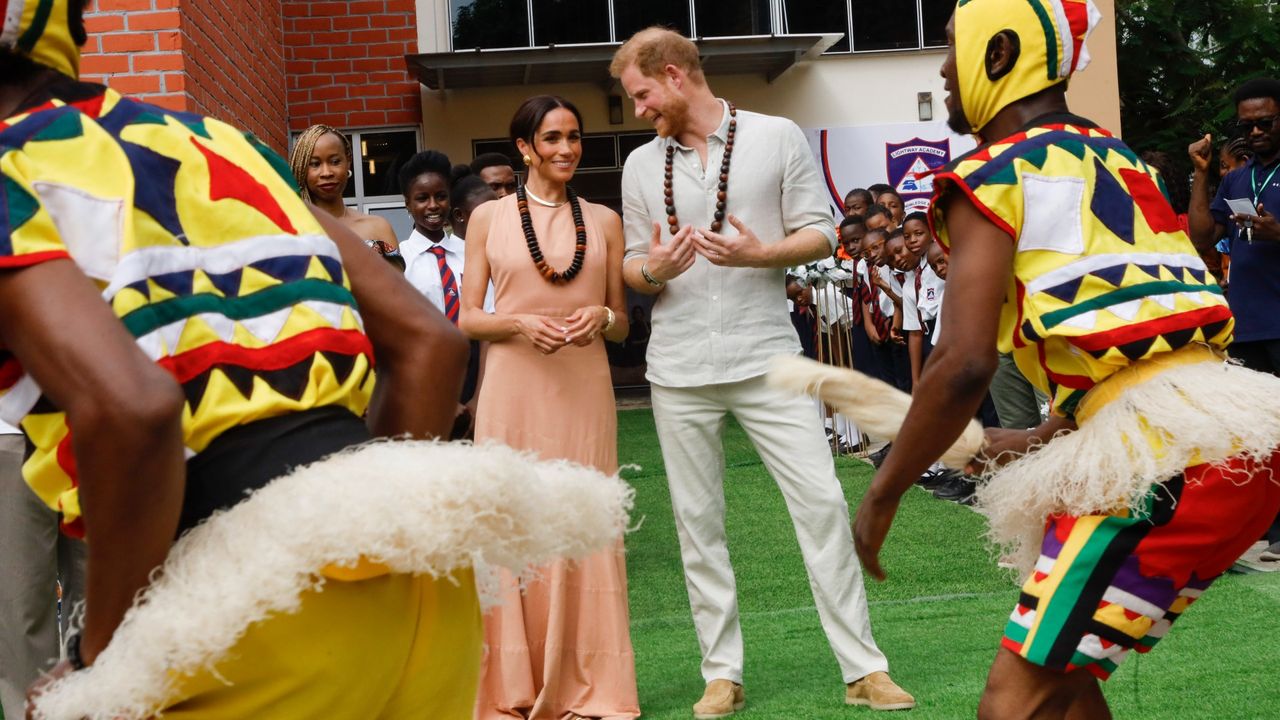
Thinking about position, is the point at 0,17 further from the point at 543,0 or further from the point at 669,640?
the point at 543,0

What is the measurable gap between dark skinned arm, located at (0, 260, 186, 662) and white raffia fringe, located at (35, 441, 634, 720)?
87 mm

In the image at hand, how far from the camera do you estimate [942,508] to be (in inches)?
360

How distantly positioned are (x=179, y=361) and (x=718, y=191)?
364cm

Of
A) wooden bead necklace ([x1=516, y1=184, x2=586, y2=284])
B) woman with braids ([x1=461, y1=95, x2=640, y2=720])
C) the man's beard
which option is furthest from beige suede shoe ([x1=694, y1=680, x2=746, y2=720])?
the man's beard

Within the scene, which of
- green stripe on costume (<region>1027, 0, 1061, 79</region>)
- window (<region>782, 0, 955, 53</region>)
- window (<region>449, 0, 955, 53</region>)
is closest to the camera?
green stripe on costume (<region>1027, 0, 1061, 79</region>)

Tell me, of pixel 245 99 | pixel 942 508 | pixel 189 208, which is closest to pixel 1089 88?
pixel 942 508

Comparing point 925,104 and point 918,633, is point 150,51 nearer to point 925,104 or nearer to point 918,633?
point 918,633

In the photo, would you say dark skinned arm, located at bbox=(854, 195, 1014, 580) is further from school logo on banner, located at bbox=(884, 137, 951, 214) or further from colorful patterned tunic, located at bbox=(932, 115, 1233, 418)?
school logo on banner, located at bbox=(884, 137, 951, 214)

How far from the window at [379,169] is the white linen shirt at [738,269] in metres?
10.6

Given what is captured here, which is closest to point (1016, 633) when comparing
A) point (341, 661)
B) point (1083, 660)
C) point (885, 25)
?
point (1083, 660)

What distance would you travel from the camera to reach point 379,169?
15.9 metres

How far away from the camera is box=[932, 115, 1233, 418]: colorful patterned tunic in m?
2.87

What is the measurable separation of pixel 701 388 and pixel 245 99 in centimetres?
472

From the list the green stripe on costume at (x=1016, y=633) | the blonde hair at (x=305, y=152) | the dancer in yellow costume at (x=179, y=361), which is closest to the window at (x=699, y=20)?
the blonde hair at (x=305, y=152)
